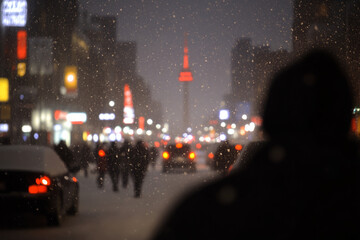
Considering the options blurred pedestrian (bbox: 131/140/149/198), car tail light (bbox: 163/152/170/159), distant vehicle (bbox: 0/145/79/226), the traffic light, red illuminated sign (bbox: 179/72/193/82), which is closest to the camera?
distant vehicle (bbox: 0/145/79/226)

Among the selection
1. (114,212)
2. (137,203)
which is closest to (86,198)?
(137,203)

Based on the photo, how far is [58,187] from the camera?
1235 centimetres

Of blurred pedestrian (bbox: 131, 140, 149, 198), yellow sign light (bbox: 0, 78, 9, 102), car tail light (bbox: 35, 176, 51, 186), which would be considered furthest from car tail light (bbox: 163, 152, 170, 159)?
car tail light (bbox: 35, 176, 51, 186)

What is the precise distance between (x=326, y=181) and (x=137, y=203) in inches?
614

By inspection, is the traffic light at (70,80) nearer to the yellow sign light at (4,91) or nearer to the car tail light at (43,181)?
the yellow sign light at (4,91)

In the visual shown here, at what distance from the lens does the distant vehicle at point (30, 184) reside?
38.6 feet

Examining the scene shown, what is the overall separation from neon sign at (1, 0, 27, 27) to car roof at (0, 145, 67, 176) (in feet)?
103

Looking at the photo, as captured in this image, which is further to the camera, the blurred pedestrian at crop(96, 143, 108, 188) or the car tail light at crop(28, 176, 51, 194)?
the blurred pedestrian at crop(96, 143, 108, 188)

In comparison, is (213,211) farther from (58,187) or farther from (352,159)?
(58,187)

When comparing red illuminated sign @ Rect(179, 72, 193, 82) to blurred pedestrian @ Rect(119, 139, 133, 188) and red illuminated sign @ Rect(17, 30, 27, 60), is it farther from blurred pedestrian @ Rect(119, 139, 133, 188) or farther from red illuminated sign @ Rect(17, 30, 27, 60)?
blurred pedestrian @ Rect(119, 139, 133, 188)

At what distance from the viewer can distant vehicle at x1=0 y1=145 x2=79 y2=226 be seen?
11766 millimetres

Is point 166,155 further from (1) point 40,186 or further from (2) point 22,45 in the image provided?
(1) point 40,186

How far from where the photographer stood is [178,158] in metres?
37.7

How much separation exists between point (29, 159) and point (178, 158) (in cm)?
2555
